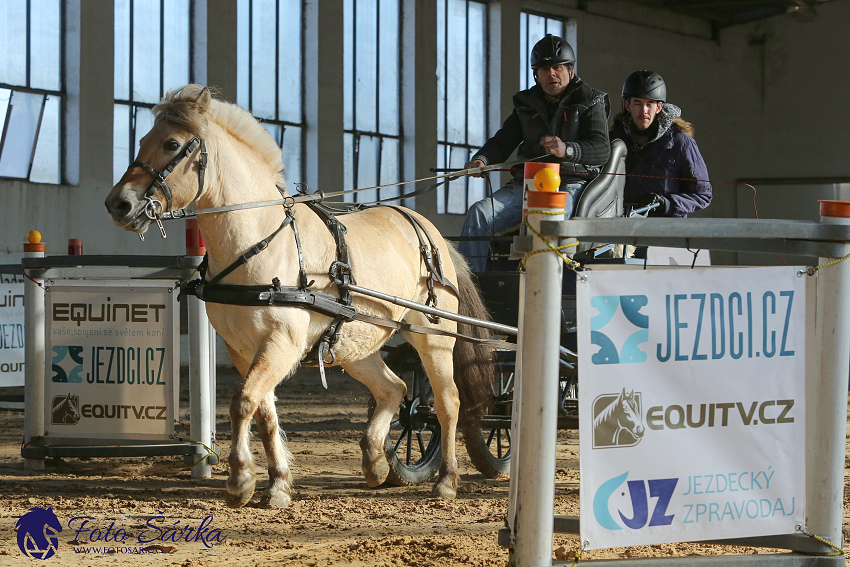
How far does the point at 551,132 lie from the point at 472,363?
161 cm

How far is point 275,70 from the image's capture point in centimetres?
1523

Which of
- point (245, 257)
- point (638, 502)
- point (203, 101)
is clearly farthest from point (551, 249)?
point (203, 101)

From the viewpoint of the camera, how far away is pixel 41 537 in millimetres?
3781

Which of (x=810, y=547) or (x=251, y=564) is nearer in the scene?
(x=810, y=547)

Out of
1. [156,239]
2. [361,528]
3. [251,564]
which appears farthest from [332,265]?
[156,239]

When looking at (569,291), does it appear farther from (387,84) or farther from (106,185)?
(387,84)

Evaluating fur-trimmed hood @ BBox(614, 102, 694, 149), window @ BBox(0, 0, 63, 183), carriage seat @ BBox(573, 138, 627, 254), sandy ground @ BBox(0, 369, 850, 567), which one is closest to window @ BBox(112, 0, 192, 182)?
window @ BBox(0, 0, 63, 183)

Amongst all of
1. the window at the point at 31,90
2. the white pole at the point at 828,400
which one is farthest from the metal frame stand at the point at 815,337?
the window at the point at 31,90

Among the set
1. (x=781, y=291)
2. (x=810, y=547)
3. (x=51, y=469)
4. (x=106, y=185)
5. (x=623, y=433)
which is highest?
(x=106, y=185)

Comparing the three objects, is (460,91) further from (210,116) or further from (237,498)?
(237,498)

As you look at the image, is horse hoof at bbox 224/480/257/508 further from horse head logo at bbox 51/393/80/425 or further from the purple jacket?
the purple jacket

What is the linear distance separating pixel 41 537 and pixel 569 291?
3.19 metres

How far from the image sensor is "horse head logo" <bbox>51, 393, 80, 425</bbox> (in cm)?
545

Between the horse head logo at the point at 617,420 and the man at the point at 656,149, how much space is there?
141 inches
